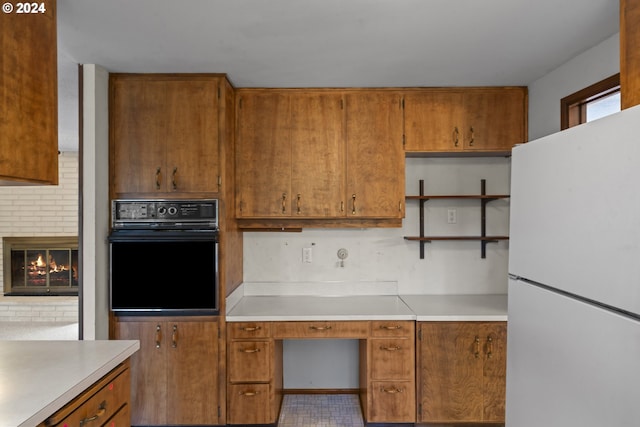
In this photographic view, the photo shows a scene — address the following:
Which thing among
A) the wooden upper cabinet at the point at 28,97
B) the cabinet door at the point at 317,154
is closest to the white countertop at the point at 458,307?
the cabinet door at the point at 317,154

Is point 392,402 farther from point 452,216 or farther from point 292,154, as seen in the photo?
point 292,154

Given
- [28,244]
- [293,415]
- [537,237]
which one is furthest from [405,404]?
[28,244]

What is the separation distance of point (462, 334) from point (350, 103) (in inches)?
68.2

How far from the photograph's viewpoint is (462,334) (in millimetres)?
2457

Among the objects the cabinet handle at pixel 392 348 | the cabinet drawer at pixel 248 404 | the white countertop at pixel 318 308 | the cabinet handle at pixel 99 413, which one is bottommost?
the cabinet drawer at pixel 248 404

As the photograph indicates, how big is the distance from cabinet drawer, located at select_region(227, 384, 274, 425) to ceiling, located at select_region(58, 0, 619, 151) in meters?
2.02

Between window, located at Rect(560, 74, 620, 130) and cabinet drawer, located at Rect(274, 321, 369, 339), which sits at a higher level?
window, located at Rect(560, 74, 620, 130)

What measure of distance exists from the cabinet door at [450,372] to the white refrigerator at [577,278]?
957 millimetres

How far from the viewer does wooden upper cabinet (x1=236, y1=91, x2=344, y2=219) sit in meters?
2.74

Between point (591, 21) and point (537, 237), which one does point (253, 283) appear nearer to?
point (537, 237)

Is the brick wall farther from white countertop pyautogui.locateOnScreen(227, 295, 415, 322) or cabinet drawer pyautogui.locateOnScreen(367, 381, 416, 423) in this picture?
cabinet drawer pyautogui.locateOnScreen(367, 381, 416, 423)

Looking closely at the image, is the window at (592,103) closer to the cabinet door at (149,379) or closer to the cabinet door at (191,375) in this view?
the cabinet door at (191,375)

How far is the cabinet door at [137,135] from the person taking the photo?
2.46 metres

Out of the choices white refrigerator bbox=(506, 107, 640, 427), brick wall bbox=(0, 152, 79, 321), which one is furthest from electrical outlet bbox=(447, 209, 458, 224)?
brick wall bbox=(0, 152, 79, 321)
